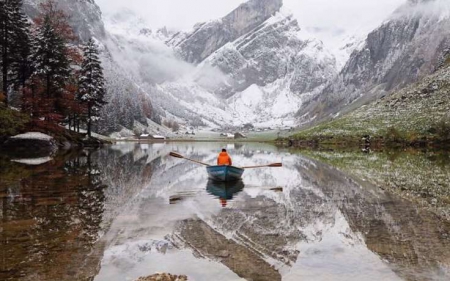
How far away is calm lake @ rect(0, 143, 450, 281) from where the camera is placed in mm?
11625

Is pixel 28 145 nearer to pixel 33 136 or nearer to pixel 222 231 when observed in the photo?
pixel 33 136

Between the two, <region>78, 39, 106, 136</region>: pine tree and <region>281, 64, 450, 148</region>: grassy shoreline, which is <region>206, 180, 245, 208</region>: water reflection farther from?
<region>281, 64, 450, 148</region>: grassy shoreline

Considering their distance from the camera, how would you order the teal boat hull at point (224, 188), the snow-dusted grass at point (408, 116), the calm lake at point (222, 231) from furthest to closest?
the snow-dusted grass at point (408, 116) → the teal boat hull at point (224, 188) → the calm lake at point (222, 231)

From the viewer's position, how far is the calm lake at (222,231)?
11625mm

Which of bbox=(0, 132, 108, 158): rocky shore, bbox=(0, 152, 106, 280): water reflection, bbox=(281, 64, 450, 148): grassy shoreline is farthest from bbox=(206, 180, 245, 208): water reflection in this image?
bbox=(281, 64, 450, 148): grassy shoreline

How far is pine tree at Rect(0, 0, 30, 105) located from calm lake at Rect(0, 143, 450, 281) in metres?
36.5

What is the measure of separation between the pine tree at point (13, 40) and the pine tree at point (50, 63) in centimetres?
185

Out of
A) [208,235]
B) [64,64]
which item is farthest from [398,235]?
[64,64]

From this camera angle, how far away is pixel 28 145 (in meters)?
55.9

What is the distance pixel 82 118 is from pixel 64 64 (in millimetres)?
19112

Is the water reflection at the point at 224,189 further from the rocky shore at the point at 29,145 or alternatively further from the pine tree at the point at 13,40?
the pine tree at the point at 13,40

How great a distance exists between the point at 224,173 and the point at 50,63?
4502 centimetres

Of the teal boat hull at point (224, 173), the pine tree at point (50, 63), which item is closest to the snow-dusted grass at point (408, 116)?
the pine tree at point (50, 63)

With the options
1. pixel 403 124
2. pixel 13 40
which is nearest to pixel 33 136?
pixel 13 40
